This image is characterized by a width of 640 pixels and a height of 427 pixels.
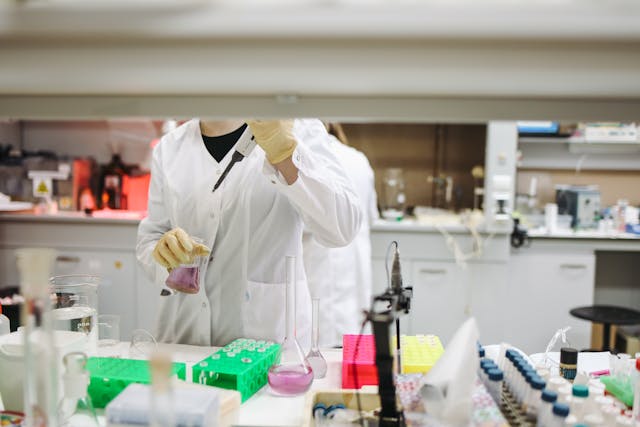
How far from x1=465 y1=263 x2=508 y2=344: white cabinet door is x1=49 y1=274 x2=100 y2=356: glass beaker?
8.67 ft

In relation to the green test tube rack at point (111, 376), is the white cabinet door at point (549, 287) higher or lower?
lower

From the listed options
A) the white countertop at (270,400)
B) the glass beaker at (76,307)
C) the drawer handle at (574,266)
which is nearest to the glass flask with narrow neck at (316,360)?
the white countertop at (270,400)

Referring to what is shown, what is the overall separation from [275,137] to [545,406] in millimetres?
787

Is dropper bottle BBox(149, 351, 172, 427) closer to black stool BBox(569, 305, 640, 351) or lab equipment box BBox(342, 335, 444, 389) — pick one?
lab equipment box BBox(342, 335, 444, 389)

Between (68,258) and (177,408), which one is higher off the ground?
(177,408)

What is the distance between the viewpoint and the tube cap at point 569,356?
127 centimetres

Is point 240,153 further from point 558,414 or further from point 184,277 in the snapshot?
point 558,414

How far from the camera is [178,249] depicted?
4.50ft

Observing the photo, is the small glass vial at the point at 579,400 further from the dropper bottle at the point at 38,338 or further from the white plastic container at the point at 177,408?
the dropper bottle at the point at 38,338

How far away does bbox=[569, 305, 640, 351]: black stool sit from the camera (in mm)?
3121

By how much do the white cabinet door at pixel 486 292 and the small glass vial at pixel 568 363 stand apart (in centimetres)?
224

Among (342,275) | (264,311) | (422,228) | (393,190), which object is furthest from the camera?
(393,190)

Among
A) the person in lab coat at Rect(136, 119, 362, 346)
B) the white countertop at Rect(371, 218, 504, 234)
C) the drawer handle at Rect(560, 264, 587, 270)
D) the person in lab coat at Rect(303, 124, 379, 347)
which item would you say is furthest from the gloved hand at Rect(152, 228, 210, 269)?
the drawer handle at Rect(560, 264, 587, 270)

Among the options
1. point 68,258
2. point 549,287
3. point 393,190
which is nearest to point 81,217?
point 68,258
